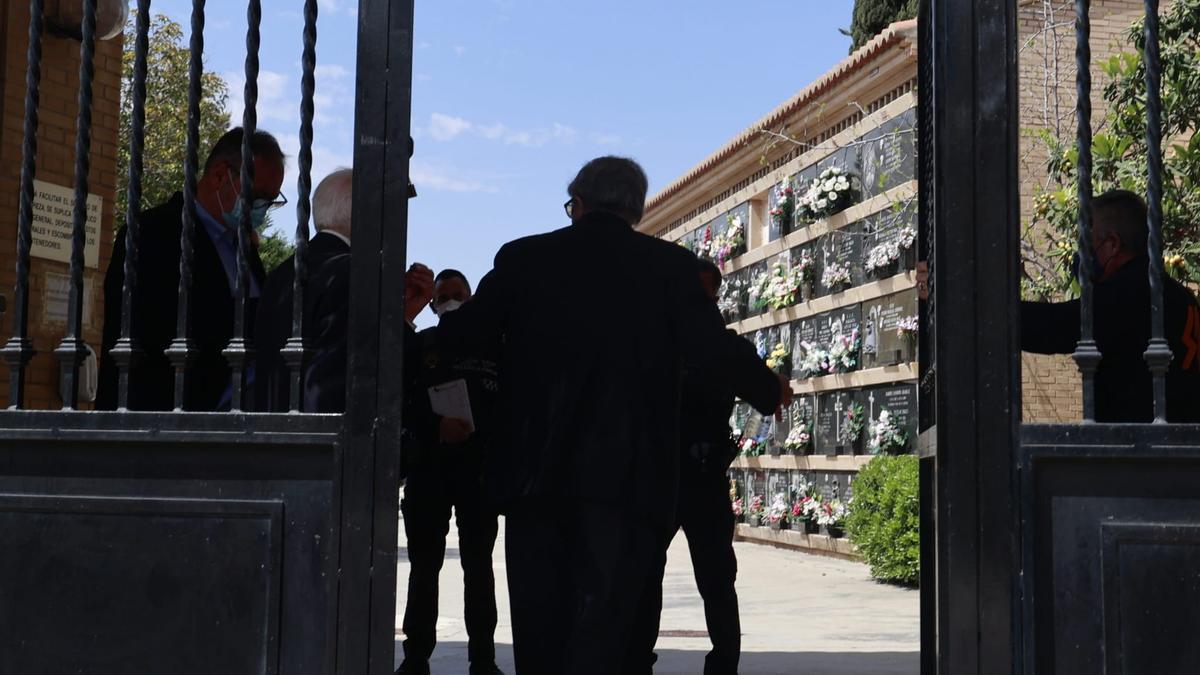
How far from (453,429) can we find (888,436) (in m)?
9.17

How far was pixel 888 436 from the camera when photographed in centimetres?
1432

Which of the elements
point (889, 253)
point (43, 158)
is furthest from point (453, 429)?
point (889, 253)

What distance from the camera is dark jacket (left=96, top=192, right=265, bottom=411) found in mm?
4027

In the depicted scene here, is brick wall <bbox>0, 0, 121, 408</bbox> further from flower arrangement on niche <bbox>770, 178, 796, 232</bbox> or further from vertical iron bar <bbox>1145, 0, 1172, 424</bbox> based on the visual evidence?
flower arrangement on niche <bbox>770, 178, 796, 232</bbox>

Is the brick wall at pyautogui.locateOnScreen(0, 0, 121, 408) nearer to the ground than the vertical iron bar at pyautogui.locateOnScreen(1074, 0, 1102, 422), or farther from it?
farther from it

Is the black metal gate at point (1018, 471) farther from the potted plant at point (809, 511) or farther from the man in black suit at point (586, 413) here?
the potted plant at point (809, 511)

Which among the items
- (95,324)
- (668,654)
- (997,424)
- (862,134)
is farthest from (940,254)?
(862,134)

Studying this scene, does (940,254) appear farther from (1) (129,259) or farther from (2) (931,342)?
(1) (129,259)

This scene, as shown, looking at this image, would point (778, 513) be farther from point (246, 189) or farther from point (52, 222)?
point (246, 189)

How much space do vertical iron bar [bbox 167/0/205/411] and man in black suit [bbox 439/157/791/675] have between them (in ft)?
2.99

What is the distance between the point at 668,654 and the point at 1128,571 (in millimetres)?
4943

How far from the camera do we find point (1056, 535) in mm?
3023

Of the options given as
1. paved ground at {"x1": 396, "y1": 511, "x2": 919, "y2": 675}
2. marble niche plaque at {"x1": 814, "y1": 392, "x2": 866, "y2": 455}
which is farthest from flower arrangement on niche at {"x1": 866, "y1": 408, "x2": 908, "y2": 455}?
paved ground at {"x1": 396, "y1": 511, "x2": 919, "y2": 675}

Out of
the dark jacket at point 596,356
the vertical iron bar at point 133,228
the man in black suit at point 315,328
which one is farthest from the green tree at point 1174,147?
the vertical iron bar at point 133,228
